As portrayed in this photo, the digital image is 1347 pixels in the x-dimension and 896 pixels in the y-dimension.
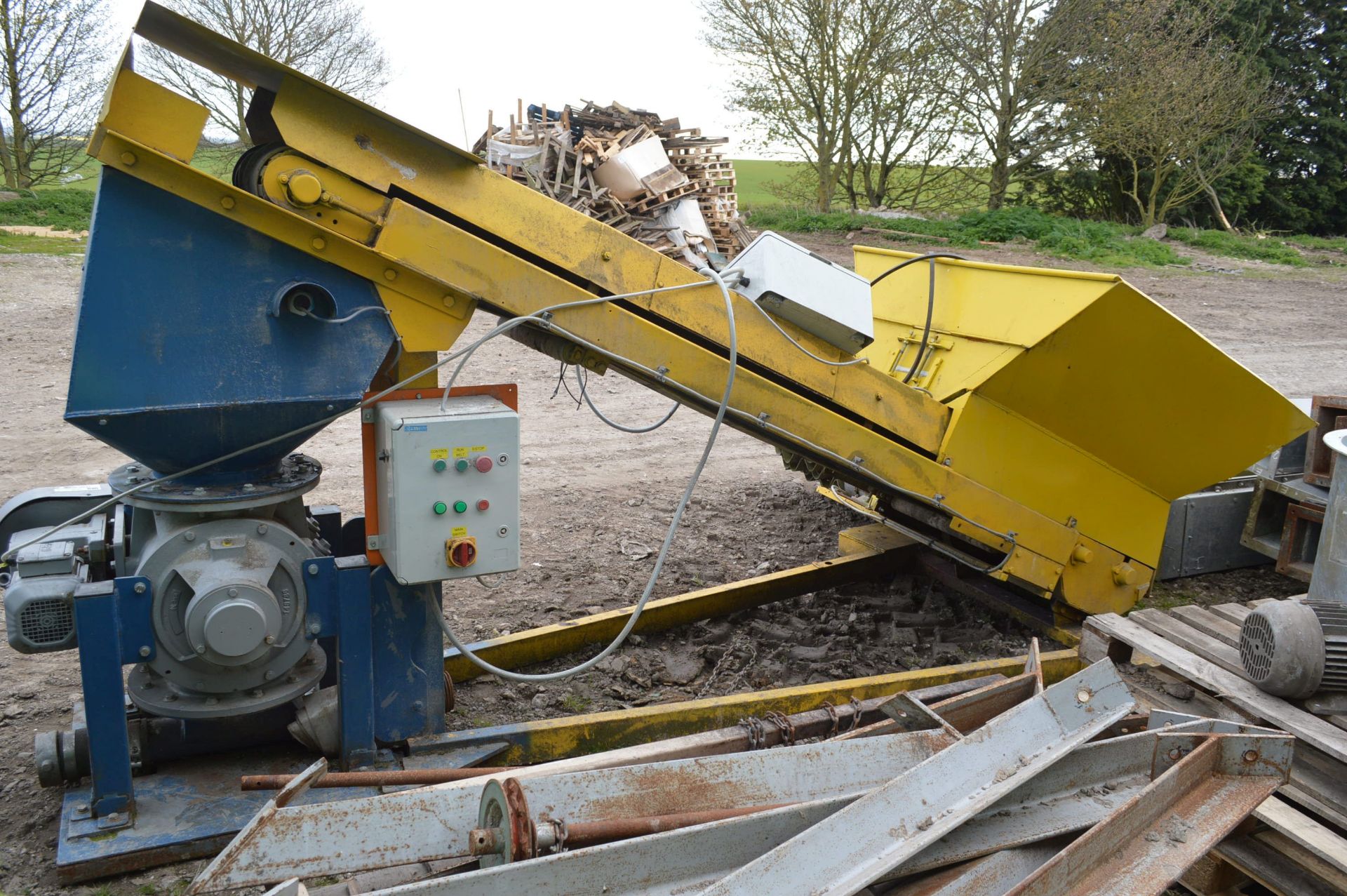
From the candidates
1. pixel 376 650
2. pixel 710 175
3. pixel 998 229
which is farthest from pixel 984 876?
pixel 998 229

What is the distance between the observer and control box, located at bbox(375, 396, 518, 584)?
2.85 metres

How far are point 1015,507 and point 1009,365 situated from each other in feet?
1.95

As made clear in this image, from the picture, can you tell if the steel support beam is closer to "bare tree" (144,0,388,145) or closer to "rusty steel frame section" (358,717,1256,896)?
"rusty steel frame section" (358,717,1256,896)

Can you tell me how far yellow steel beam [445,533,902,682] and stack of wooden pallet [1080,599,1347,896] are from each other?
52.0 inches

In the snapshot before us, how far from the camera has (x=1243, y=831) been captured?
9.90 ft

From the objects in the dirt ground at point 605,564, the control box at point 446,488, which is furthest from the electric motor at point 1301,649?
the control box at point 446,488

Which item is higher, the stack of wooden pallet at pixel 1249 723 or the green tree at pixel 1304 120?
the green tree at pixel 1304 120

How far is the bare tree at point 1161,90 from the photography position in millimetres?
18703

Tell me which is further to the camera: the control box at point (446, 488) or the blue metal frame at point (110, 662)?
the control box at point (446, 488)

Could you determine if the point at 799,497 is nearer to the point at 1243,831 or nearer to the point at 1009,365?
the point at 1009,365

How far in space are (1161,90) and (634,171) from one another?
12361mm

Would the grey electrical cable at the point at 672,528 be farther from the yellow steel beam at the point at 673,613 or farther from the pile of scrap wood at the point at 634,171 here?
the pile of scrap wood at the point at 634,171

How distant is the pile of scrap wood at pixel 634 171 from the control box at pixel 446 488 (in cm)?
873

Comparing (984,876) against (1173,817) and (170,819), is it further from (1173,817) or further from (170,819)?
(170,819)
